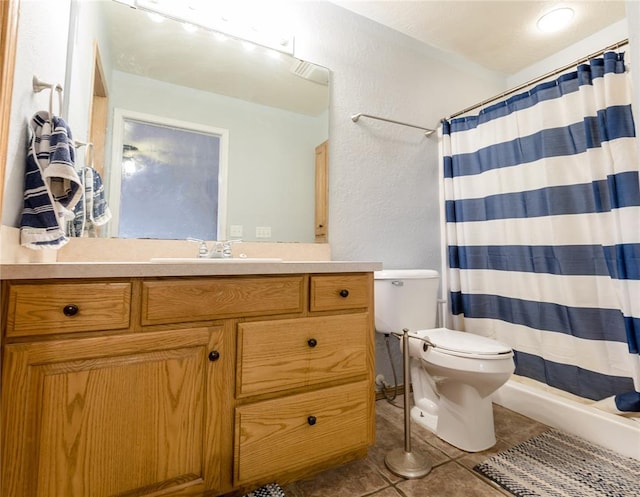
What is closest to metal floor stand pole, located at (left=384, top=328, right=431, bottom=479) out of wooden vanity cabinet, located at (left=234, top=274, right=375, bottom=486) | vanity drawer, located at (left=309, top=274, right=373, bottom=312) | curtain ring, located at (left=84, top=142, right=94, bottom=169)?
wooden vanity cabinet, located at (left=234, top=274, right=375, bottom=486)

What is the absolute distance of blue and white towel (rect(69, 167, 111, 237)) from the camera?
4.04 feet

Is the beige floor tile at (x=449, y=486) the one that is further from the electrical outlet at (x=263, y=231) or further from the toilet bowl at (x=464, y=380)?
the electrical outlet at (x=263, y=231)

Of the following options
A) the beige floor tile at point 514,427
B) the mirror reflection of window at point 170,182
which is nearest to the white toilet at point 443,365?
the beige floor tile at point 514,427

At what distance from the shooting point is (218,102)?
157 cm

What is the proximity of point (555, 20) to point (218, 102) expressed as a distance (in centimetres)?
214

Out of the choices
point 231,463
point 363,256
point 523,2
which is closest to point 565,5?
point 523,2

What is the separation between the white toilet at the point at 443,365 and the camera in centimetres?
130

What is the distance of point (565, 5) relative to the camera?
1.85m

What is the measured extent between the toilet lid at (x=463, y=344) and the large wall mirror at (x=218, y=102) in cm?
80

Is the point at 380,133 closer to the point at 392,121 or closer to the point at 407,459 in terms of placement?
the point at 392,121

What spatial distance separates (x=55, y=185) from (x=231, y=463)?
1.00m

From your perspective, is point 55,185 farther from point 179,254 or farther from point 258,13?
point 258,13

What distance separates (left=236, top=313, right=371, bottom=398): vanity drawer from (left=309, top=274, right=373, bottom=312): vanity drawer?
0.04 metres

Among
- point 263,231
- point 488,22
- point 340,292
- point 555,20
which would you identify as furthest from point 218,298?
point 555,20
